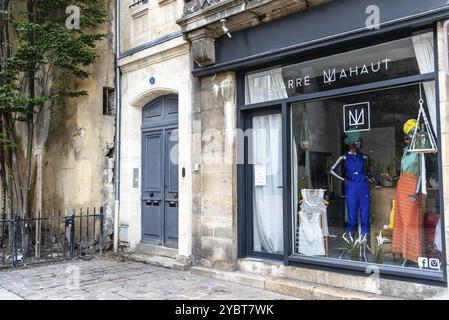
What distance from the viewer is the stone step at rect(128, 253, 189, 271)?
7.25 m

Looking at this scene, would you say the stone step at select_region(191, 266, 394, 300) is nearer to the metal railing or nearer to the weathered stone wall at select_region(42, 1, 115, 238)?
the weathered stone wall at select_region(42, 1, 115, 238)

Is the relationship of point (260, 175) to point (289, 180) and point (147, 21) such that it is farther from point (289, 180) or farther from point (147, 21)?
point (147, 21)

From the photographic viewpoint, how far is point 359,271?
5402 millimetres

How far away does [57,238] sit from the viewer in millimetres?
9164

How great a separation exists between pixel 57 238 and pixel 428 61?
7.55m

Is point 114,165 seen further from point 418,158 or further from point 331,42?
point 418,158

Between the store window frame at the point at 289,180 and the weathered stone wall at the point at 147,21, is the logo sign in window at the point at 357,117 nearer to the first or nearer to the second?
the store window frame at the point at 289,180

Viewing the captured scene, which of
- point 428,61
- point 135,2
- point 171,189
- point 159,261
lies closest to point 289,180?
point 428,61

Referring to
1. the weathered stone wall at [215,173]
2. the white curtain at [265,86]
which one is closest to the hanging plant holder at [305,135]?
the white curtain at [265,86]

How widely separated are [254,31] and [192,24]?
1.06 metres

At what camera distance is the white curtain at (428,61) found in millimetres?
4961

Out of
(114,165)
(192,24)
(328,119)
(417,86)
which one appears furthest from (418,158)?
(114,165)

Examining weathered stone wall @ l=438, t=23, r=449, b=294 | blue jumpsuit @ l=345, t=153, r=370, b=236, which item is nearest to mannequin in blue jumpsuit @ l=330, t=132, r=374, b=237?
blue jumpsuit @ l=345, t=153, r=370, b=236
